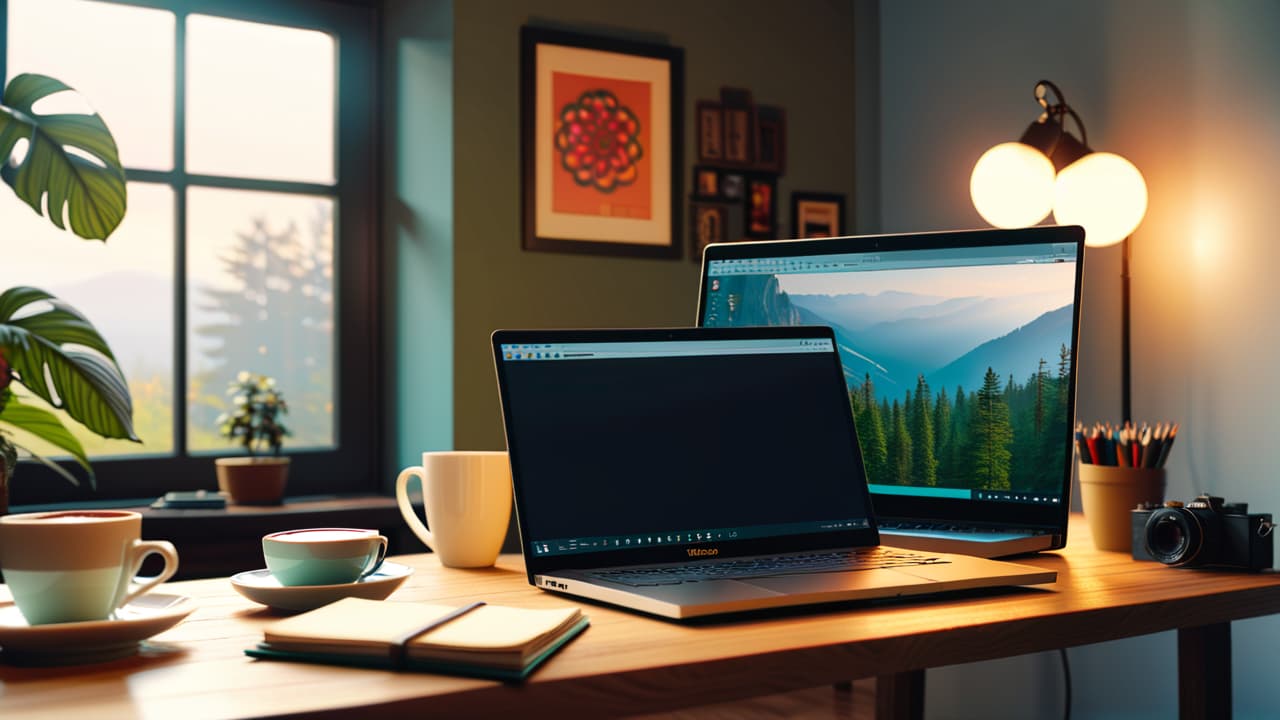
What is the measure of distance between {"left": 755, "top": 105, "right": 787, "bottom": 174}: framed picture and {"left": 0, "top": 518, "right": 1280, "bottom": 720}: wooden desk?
2.25 metres

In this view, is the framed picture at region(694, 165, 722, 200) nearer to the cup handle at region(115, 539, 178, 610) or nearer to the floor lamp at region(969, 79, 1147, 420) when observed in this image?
the floor lamp at region(969, 79, 1147, 420)

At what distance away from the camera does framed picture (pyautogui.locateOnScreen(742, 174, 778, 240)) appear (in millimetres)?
3162

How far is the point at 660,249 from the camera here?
119 inches

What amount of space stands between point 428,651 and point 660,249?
2.41m

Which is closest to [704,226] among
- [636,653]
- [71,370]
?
[71,370]

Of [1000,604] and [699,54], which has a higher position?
[699,54]

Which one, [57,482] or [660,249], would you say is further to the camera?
[660,249]

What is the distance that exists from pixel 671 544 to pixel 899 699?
0.86 metres

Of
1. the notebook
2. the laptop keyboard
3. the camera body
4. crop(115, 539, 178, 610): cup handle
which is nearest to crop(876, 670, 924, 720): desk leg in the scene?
the camera body

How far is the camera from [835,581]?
91 centimetres

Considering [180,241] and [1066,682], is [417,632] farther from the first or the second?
[180,241]

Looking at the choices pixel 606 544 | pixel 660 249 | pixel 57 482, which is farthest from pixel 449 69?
pixel 606 544

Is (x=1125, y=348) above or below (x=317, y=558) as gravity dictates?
above

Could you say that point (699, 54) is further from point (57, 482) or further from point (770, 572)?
point (770, 572)
